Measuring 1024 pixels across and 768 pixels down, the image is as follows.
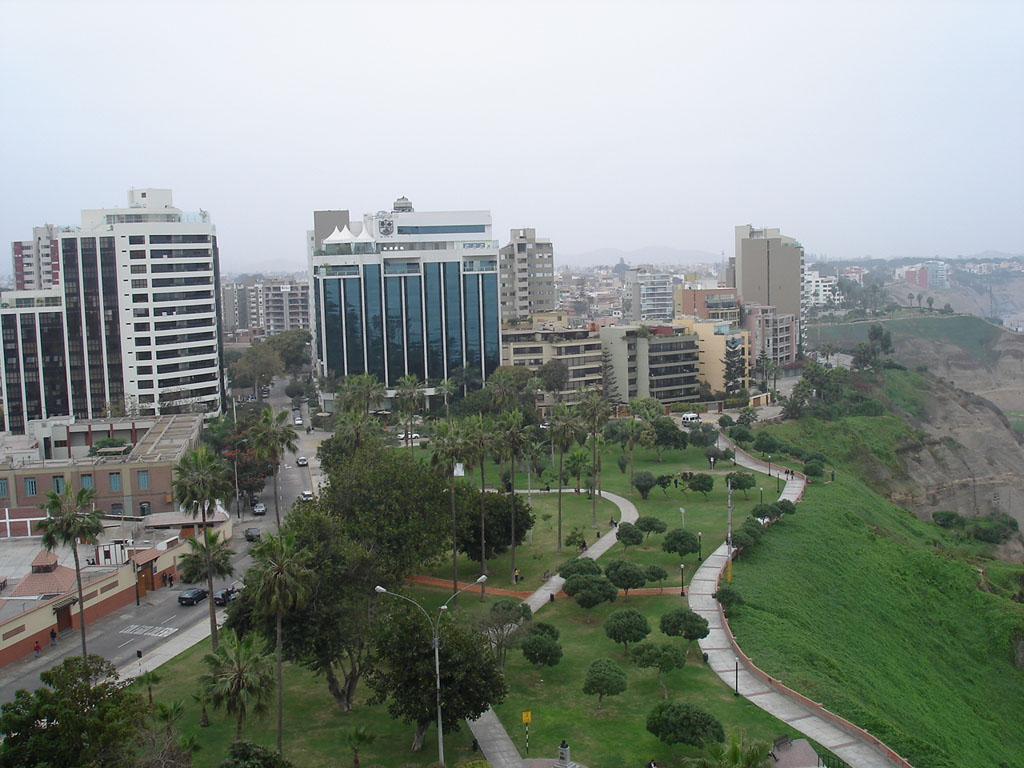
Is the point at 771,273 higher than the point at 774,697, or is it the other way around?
the point at 771,273

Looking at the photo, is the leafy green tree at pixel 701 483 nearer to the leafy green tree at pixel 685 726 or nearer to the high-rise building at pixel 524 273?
the leafy green tree at pixel 685 726

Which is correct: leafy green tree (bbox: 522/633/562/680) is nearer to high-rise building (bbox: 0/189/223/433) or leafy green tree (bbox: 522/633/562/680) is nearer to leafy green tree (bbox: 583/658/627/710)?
leafy green tree (bbox: 583/658/627/710)

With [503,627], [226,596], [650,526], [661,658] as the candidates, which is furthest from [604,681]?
[226,596]

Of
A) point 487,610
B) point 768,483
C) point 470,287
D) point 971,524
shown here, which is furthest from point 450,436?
point 470,287

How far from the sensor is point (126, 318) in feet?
409

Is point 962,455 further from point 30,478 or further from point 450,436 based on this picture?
point 30,478

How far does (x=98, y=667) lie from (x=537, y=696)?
21085 mm

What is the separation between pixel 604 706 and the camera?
157 feet

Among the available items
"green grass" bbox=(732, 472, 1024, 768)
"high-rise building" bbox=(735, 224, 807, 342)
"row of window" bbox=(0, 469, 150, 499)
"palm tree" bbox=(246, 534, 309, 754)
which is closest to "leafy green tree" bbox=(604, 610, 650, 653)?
"green grass" bbox=(732, 472, 1024, 768)

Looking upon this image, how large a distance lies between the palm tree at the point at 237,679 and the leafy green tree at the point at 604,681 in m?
15.1

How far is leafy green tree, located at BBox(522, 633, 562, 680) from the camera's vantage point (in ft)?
166

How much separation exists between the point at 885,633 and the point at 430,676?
40.2 m

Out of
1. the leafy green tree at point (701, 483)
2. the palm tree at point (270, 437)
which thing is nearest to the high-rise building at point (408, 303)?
the leafy green tree at point (701, 483)

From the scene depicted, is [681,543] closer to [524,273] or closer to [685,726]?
[685,726]
